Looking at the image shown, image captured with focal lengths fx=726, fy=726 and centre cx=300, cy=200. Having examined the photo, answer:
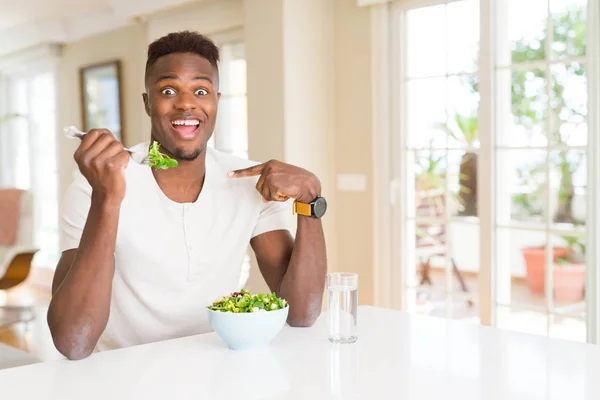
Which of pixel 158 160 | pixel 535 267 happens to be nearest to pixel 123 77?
pixel 535 267

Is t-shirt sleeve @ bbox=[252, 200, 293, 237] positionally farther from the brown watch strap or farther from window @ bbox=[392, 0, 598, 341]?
window @ bbox=[392, 0, 598, 341]

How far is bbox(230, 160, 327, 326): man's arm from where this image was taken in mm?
1795

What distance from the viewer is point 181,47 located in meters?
1.87

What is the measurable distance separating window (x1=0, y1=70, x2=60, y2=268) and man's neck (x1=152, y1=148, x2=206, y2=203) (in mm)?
5300

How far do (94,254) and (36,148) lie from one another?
6.13 metres

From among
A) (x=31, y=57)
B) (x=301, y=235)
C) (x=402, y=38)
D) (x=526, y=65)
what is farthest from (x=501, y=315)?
(x=31, y=57)

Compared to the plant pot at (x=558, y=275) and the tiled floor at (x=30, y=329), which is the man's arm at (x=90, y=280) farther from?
the tiled floor at (x=30, y=329)

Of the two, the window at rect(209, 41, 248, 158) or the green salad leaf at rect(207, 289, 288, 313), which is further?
the window at rect(209, 41, 248, 158)

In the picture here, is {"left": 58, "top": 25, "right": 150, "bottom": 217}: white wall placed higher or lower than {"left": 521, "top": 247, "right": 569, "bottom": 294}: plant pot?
higher

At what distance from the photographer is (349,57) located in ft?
13.5

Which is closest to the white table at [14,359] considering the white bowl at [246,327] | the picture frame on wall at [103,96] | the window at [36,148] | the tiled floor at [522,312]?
the white bowl at [246,327]

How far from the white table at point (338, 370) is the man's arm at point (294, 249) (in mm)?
158

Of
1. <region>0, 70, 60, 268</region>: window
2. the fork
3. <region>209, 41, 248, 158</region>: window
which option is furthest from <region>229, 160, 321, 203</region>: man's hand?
<region>0, 70, 60, 268</region>: window

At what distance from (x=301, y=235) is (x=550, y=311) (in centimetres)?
190
